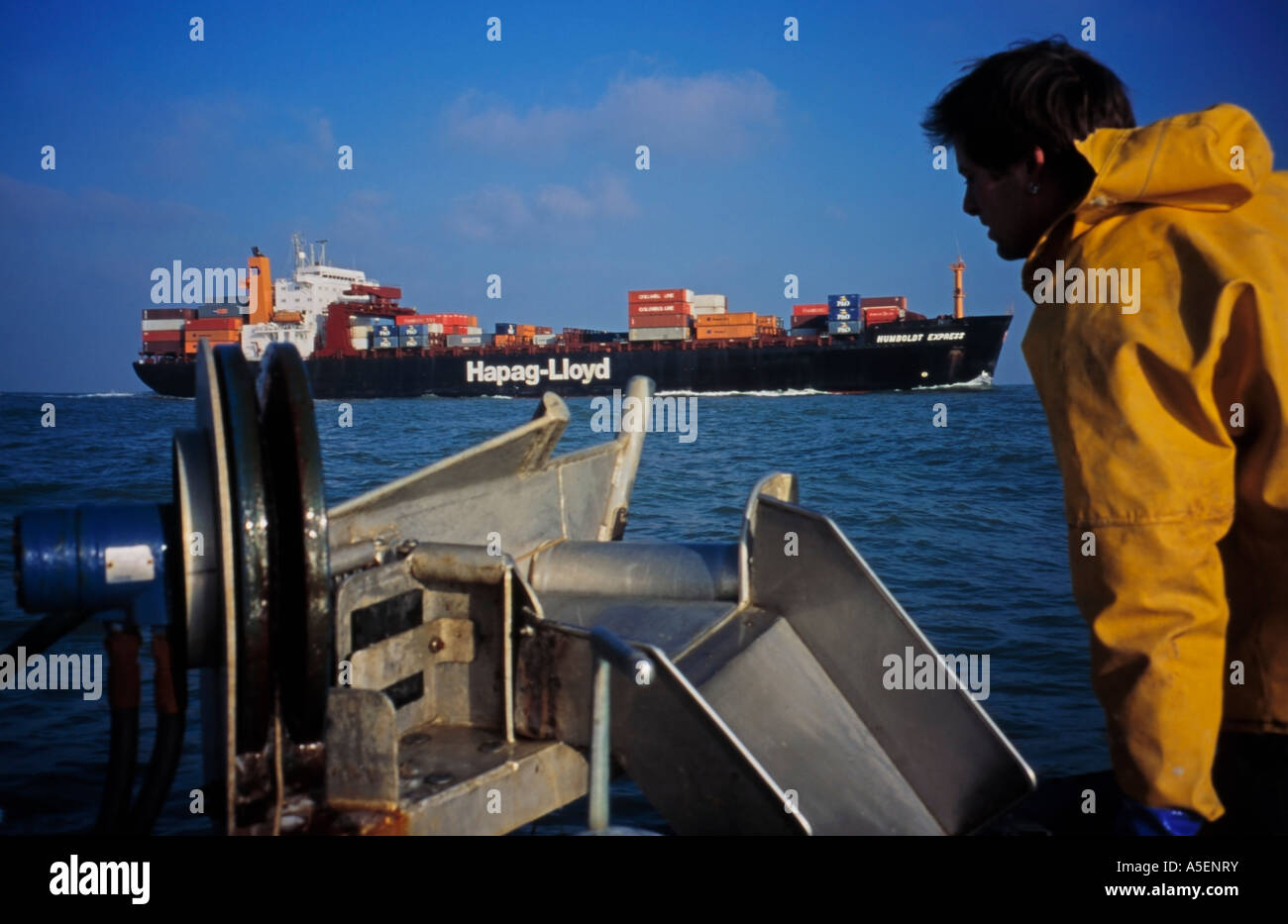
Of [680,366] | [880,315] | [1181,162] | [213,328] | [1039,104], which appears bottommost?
[1181,162]

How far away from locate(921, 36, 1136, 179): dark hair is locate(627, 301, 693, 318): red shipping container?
2200 inches

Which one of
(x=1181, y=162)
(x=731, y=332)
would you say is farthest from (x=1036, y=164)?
(x=731, y=332)

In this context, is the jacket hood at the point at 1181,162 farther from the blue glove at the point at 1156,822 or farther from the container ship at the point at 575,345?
the container ship at the point at 575,345

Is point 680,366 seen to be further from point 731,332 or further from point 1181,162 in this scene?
point 1181,162

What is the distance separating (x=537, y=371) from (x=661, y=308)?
Answer: 9717mm

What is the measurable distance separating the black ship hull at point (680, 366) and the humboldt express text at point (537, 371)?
0.18 feet

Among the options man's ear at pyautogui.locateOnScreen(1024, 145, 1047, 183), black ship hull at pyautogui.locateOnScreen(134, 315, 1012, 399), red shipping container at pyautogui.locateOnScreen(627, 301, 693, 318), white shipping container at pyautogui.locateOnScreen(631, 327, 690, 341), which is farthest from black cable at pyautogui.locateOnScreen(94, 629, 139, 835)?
red shipping container at pyautogui.locateOnScreen(627, 301, 693, 318)

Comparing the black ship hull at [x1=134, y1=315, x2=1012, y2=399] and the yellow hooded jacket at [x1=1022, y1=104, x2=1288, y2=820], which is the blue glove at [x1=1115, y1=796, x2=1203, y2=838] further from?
the black ship hull at [x1=134, y1=315, x2=1012, y2=399]

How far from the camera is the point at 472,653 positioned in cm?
233

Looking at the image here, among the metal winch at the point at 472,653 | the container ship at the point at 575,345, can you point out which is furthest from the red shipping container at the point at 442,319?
the metal winch at the point at 472,653

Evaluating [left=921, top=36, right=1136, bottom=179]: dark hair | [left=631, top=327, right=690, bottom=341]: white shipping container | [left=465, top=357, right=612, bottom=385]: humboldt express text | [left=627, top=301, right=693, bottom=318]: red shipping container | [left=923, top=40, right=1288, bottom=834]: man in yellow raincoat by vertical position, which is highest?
[left=627, top=301, right=693, bottom=318]: red shipping container

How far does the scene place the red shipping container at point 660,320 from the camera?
184 feet

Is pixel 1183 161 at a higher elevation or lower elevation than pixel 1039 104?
lower

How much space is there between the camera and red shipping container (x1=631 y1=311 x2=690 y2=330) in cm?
5609
